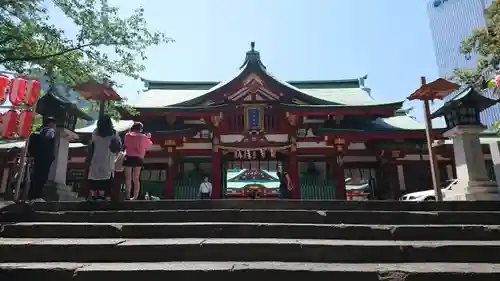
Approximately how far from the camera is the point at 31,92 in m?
7.02

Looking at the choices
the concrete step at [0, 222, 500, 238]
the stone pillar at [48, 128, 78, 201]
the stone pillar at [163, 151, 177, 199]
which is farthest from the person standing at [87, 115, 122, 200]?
the stone pillar at [163, 151, 177, 199]

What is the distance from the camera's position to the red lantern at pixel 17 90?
23.5 ft

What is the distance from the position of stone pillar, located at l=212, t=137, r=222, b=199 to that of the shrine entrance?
1.94ft

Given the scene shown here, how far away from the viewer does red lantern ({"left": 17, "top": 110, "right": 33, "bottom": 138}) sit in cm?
684

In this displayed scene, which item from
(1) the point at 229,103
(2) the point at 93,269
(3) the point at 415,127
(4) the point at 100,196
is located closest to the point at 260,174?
(1) the point at 229,103

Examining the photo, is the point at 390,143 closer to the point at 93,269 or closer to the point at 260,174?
the point at 260,174

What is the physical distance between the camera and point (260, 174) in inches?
823

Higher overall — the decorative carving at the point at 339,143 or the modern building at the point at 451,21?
the modern building at the point at 451,21

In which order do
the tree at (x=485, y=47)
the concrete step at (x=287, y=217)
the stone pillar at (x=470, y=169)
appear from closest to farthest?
the concrete step at (x=287, y=217) → the stone pillar at (x=470, y=169) → the tree at (x=485, y=47)

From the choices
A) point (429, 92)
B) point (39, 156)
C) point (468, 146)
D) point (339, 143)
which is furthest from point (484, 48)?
point (39, 156)

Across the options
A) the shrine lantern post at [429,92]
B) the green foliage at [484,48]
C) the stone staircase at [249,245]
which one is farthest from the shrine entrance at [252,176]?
the stone staircase at [249,245]

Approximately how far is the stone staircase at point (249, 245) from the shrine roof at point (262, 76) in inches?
382

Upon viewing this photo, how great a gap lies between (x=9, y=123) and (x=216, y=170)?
24.9 feet

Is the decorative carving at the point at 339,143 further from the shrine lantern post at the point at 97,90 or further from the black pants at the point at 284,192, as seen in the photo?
the shrine lantern post at the point at 97,90
